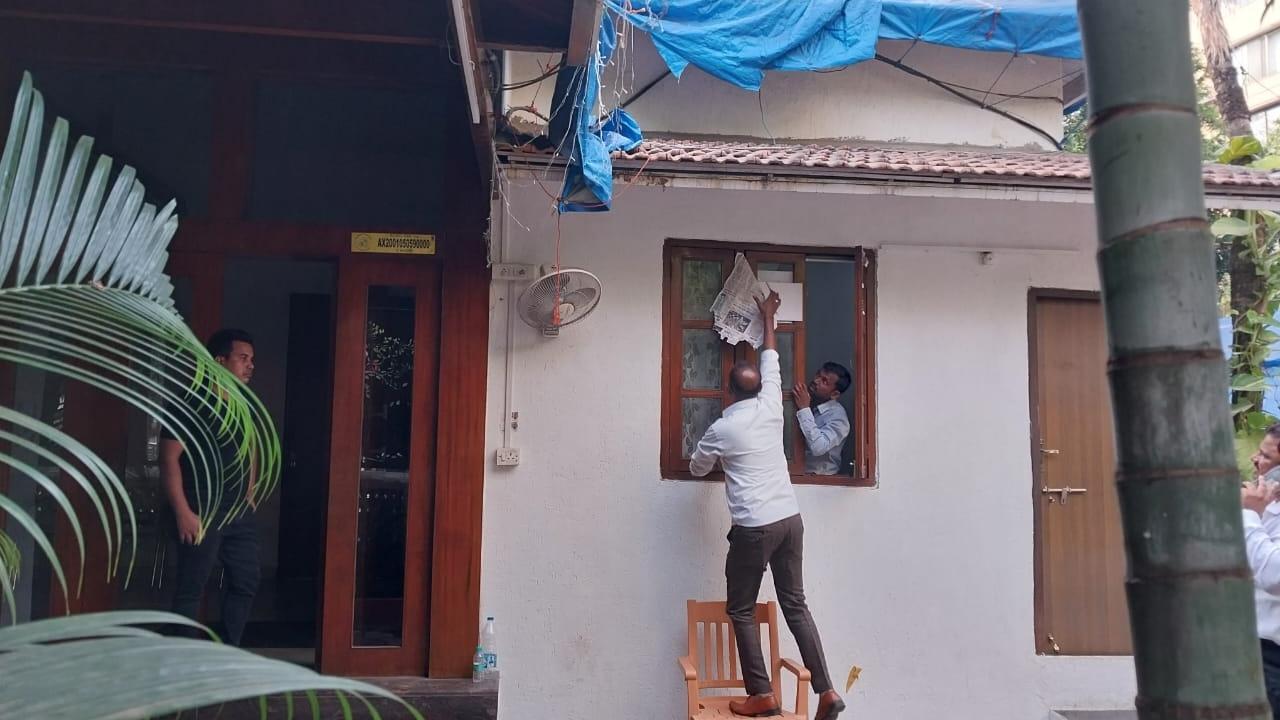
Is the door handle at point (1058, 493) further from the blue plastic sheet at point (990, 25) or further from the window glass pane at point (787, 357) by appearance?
the blue plastic sheet at point (990, 25)

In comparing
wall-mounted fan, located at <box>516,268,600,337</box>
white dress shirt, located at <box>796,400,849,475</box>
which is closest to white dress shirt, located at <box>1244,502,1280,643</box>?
white dress shirt, located at <box>796,400,849,475</box>

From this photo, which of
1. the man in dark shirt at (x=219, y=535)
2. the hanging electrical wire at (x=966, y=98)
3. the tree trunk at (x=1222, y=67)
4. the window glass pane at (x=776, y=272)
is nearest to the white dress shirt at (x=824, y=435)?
the window glass pane at (x=776, y=272)

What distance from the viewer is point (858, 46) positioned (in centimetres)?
672

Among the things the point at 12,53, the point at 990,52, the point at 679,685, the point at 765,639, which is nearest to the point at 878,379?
the point at 765,639

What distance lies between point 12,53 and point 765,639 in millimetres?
5366

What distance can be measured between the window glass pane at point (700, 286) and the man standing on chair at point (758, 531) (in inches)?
23.6

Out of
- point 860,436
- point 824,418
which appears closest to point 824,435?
point 824,418

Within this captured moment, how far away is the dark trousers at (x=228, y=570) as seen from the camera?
471 cm

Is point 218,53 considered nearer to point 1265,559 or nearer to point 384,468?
point 384,468

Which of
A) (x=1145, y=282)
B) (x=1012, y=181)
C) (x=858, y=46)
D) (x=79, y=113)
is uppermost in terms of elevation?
(x=858, y=46)

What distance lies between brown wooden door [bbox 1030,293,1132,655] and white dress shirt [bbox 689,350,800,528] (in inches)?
70.4

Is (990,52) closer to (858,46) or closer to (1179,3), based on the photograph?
(858,46)

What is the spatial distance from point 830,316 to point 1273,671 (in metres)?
3.14

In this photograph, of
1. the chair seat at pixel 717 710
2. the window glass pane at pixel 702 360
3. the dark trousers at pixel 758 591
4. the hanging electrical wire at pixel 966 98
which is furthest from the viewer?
the hanging electrical wire at pixel 966 98
